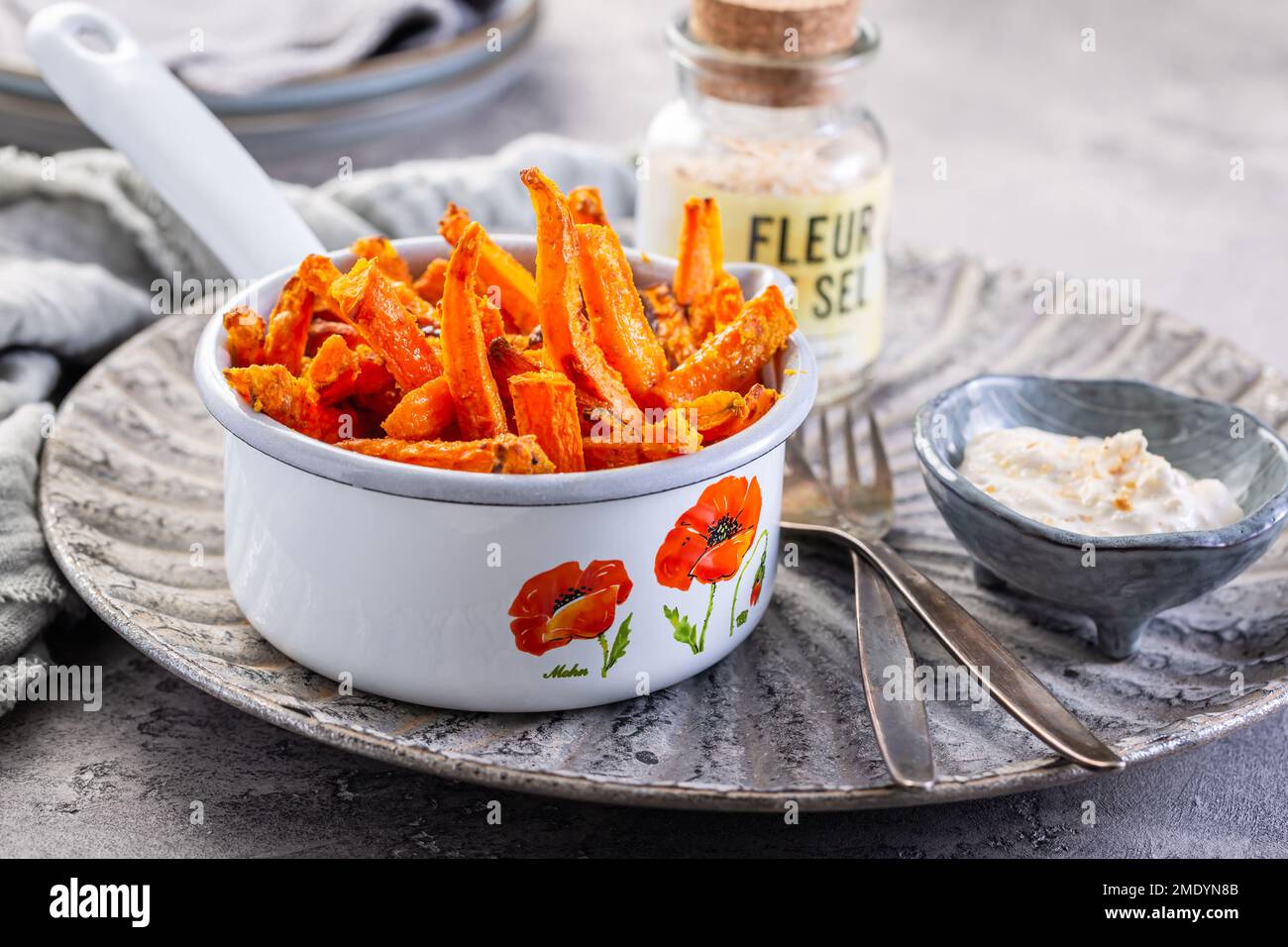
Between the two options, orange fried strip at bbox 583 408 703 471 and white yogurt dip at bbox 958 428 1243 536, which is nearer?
orange fried strip at bbox 583 408 703 471

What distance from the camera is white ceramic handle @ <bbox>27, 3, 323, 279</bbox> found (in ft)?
4.47

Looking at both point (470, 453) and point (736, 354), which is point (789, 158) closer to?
point (736, 354)

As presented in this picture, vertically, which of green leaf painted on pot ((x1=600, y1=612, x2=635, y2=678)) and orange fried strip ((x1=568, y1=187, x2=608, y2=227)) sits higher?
orange fried strip ((x1=568, y1=187, x2=608, y2=227))

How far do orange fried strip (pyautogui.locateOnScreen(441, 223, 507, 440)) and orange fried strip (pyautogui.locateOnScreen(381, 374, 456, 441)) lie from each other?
10 mm

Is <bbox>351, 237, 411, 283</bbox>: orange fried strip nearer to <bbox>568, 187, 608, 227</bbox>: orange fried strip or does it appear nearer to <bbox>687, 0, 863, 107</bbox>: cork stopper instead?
<bbox>568, 187, 608, 227</bbox>: orange fried strip

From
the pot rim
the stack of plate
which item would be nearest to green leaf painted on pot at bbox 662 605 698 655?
the pot rim

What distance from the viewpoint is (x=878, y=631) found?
113 cm

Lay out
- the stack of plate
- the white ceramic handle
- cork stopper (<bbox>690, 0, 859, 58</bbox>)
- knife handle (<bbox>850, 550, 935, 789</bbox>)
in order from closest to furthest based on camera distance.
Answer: knife handle (<bbox>850, 550, 935, 789</bbox>)
the white ceramic handle
cork stopper (<bbox>690, 0, 859, 58</bbox>)
the stack of plate

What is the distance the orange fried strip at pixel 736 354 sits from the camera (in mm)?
1089

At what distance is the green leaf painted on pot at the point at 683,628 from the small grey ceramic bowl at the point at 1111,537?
253mm

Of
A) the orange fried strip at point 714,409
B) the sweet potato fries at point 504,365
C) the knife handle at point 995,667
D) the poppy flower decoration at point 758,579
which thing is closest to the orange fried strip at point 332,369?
the sweet potato fries at point 504,365

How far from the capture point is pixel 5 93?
203 centimetres

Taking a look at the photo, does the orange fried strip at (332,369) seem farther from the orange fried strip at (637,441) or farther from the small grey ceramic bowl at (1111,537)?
the small grey ceramic bowl at (1111,537)

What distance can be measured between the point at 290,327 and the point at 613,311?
248mm
